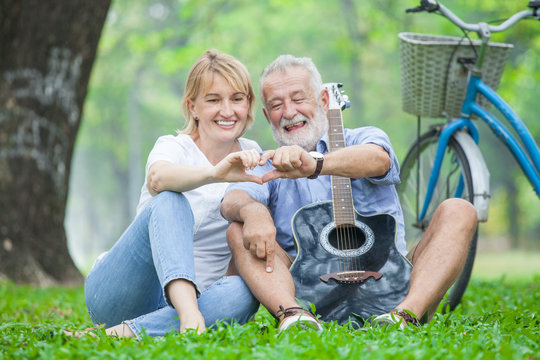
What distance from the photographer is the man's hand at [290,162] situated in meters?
2.84

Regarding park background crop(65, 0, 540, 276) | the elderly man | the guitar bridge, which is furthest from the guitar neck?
park background crop(65, 0, 540, 276)

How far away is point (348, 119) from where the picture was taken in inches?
771

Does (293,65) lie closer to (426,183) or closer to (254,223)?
(254,223)

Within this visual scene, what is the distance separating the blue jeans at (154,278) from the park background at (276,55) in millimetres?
10818

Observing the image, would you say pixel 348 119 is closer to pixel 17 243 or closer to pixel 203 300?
pixel 17 243

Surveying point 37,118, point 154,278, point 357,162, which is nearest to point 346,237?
point 357,162

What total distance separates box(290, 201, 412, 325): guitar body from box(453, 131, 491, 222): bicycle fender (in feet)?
3.00

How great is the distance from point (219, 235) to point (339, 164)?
777mm

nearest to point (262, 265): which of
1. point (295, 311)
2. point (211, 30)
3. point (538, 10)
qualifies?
point (295, 311)

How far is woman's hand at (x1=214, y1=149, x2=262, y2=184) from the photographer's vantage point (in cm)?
282

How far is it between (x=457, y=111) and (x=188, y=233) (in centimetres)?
236

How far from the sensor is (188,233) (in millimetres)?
2869

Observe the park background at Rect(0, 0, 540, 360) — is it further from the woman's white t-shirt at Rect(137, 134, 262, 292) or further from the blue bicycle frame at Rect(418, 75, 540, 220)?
the blue bicycle frame at Rect(418, 75, 540, 220)

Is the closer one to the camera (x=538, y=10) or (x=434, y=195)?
(x=538, y=10)
